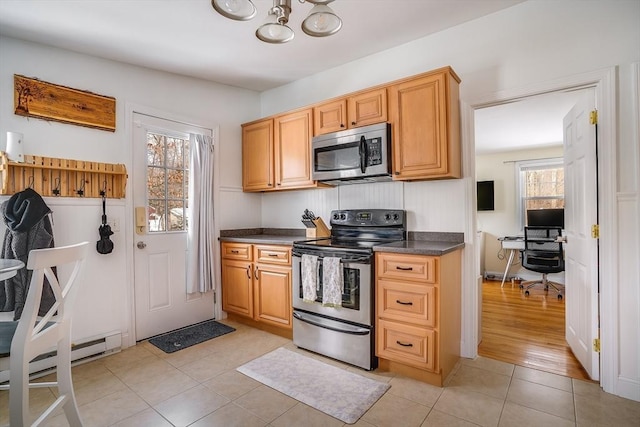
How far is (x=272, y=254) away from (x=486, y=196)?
486cm

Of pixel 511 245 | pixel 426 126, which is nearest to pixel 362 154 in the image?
pixel 426 126

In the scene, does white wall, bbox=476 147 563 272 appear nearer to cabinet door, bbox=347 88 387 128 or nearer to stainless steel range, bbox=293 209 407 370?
stainless steel range, bbox=293 209 407 370

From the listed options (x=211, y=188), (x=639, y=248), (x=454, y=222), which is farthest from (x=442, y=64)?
(x=211, y=188)

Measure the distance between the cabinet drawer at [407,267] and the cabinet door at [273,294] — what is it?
3.22 feet

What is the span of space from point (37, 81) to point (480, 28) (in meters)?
3.53

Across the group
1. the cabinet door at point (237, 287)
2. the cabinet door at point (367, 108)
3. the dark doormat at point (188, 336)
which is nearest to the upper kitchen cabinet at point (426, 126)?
the cabinet door at point (367, 108)

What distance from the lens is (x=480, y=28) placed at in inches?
100.0

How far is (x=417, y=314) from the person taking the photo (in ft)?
7.17

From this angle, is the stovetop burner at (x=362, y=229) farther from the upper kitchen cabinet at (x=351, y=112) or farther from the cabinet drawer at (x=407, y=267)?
the upper kitchen cabinet at (x=351, y=112)

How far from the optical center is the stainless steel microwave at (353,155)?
264 cm

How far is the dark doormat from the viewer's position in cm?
289

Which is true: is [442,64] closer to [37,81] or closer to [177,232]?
[177,232]

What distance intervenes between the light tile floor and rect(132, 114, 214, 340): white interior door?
65 cm

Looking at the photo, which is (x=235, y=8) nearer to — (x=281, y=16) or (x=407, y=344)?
(x=281, y=16)
